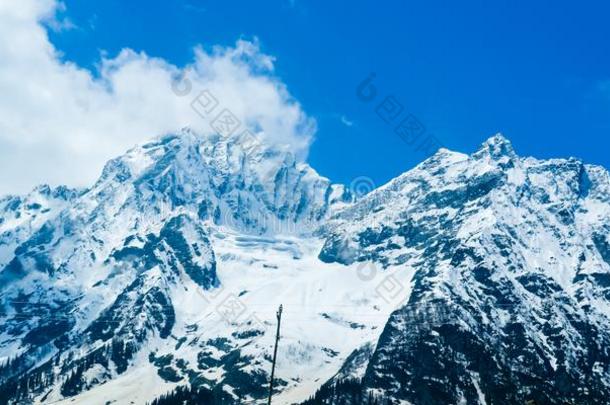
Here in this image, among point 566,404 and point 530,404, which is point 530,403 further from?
point 566,404

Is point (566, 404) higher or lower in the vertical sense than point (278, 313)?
lower

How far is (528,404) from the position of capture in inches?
4786

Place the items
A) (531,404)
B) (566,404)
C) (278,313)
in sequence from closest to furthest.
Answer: (278,313) < (531,404) < (566,404)

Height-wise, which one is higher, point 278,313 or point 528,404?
point 278,313

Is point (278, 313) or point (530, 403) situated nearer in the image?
point (278, 313)

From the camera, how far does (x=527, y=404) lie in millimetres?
122438

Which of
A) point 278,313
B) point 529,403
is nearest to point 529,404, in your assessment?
point 529,403

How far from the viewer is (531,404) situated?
11775 cm

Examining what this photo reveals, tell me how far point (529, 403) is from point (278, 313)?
45421 mm

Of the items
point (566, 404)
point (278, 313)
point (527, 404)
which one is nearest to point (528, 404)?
point (527, 404)

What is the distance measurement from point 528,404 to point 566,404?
13498 millimetres

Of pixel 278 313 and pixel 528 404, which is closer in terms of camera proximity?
pixel 278 313

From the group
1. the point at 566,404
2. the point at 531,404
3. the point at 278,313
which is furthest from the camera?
the point at 566,404

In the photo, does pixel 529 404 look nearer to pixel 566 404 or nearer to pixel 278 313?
pixel 566 404
